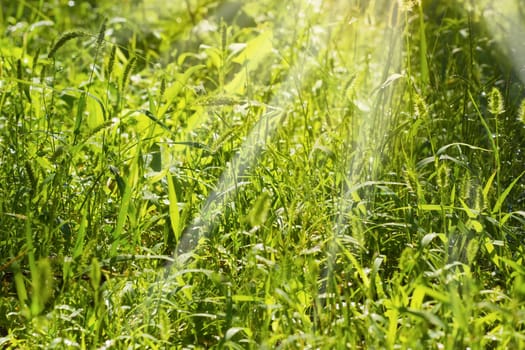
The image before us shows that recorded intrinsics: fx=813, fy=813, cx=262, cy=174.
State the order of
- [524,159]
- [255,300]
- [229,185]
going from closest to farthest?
1. [255,300]
2. [229,185]
3. [524,159]

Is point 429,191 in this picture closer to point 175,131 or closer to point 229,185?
point 229,185

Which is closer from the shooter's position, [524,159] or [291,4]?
[524,159]

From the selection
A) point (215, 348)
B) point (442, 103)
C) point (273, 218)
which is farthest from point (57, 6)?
point (215, 348)

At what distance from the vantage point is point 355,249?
1979mm

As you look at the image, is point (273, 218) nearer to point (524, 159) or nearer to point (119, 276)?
point (119, 276)

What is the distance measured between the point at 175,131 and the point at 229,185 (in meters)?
0.52

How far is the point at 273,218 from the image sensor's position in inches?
77.1

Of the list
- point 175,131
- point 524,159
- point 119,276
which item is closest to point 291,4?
point 175,131

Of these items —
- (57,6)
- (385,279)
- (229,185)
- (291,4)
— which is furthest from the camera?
(57,6)

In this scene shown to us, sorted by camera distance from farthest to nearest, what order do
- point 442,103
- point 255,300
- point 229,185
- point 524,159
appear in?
point 442,103, point 524,159, point 229,185, point 255,300

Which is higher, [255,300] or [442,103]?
[442,103]

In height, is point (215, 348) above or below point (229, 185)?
below

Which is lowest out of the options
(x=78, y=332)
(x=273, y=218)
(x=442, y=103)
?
(x=78, y=332)

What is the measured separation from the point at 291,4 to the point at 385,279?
1.67m
